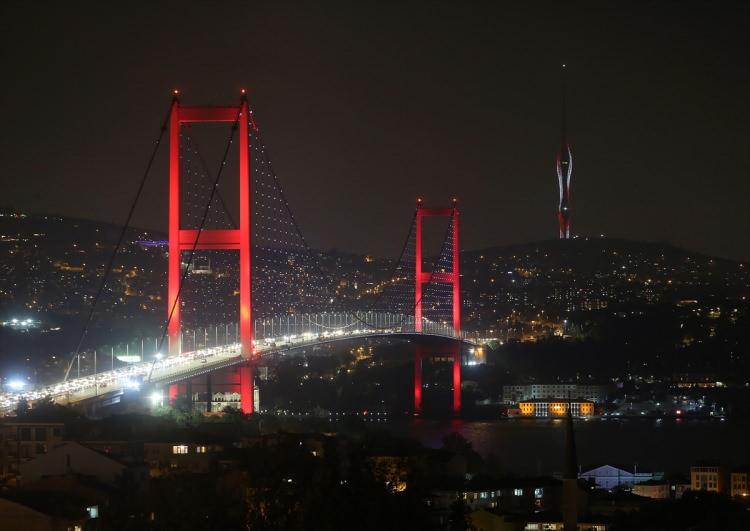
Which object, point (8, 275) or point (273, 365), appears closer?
point (273, 365)

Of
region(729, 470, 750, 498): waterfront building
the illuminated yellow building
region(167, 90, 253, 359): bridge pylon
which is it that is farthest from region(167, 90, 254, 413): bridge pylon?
the illuminated yellow building

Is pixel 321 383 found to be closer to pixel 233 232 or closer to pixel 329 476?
pixel 233 232

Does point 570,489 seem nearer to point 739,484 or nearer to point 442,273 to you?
point 739,484

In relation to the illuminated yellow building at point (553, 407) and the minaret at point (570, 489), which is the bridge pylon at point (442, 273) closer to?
the illuminated yellow building at point (553, 407)

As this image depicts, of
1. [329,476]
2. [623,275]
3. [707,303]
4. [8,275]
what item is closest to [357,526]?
[329,476]

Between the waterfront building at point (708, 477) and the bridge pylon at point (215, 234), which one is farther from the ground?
the bridge pylon at point (215, 234)

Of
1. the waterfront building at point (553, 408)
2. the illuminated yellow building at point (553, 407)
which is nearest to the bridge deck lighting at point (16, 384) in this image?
the illuminated yellow building at point (553, 407)
